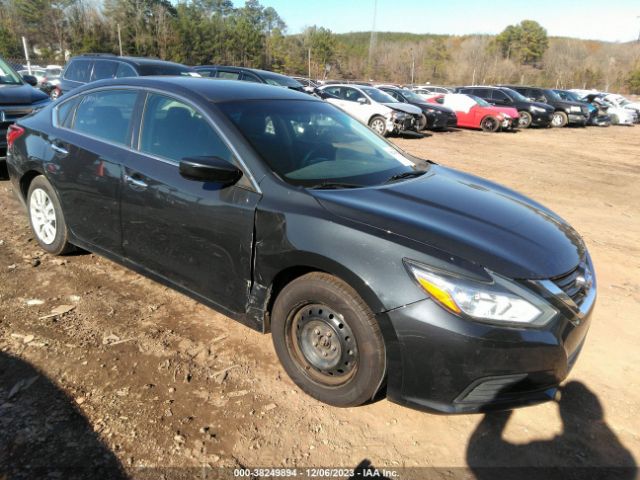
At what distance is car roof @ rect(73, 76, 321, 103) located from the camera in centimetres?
334

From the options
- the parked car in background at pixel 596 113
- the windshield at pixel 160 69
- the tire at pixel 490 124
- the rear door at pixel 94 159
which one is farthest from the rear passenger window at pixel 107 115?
the parked car in background at pixel 596 113

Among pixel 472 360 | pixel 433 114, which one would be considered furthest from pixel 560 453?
pixel 433 114

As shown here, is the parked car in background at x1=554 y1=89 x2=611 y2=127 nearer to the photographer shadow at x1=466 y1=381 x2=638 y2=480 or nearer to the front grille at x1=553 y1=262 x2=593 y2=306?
the front grille at x1=553 y1=262 x2=593 y2=306

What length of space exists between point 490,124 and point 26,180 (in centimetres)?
1850

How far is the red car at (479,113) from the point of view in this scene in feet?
64.2

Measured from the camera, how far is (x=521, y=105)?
2161 centimetres

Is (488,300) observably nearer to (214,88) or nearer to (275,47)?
(214,88)

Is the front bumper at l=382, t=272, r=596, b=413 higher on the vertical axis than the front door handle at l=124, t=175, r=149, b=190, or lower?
lower

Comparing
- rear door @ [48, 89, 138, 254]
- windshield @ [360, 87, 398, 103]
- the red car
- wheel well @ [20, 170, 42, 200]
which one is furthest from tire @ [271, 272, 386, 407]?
the red car

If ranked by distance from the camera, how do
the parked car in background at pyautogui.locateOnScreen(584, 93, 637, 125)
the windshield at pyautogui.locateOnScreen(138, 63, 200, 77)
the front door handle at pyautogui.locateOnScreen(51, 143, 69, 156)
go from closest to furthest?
the front door handle at pyautogui.locateOnScreen(51, 143, 69, 156) → the windshield at pyautogui.locateOnScreen(138, 63, 200, 77) → the parked car in background at pyautogui.locateOnScreen(584, 93, 637, 125)

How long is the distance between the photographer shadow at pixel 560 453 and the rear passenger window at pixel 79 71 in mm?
10576

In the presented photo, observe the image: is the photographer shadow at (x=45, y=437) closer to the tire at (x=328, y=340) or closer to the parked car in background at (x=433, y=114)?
the tire at (x=328, y=340)

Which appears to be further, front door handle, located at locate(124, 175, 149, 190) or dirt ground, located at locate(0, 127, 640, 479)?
front door handle, located at locate(124, 175, 149, 190)

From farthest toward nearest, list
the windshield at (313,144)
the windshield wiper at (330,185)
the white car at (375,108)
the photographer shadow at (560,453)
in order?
1. the white car at (375,108)
2. the windshield at (313,144)
3. the windshield wiper at (330,185)
4. the photographer shadow at (560,453)
